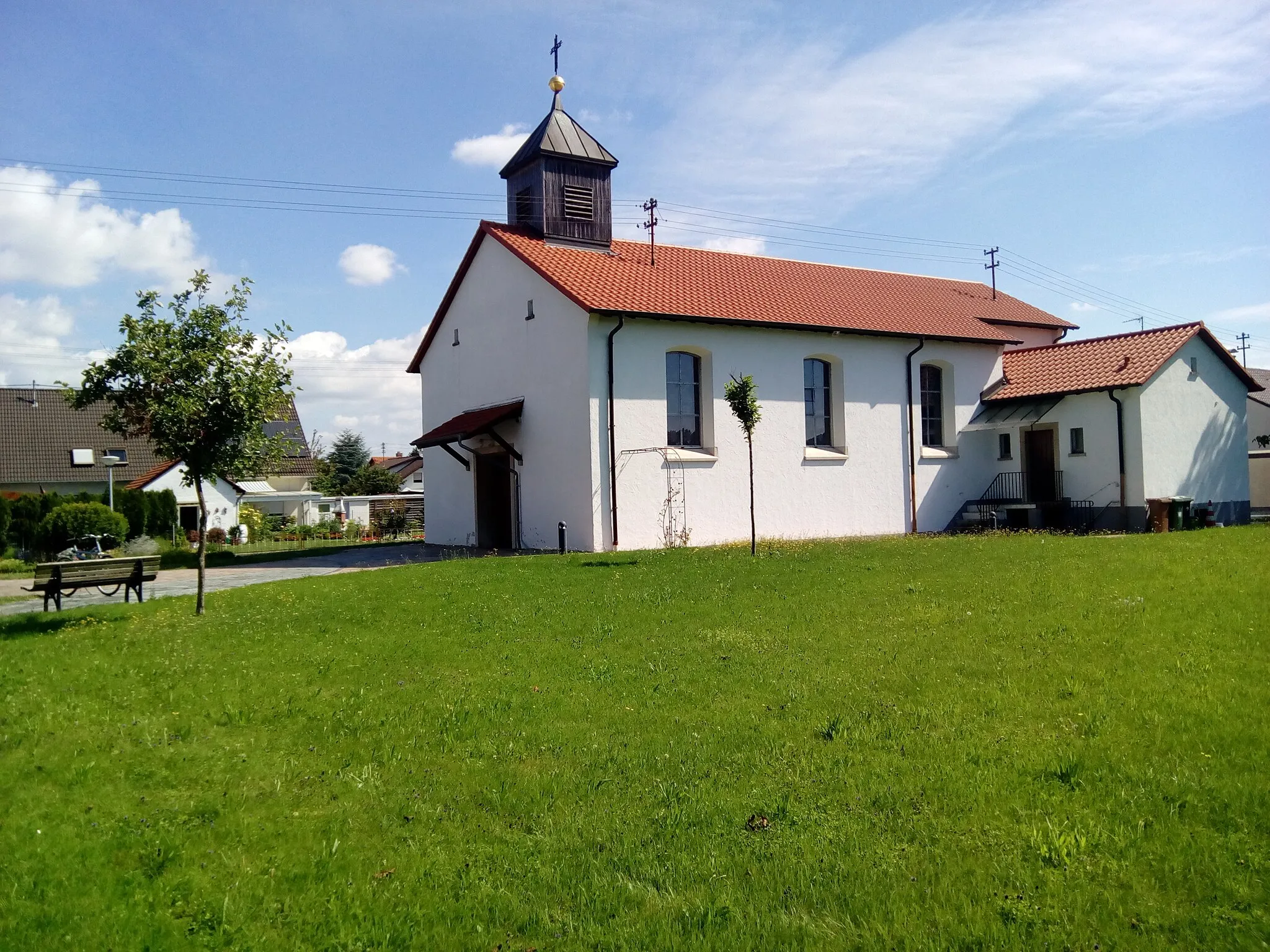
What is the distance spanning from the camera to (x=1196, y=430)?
79.8ft

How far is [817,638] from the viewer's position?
870 centimetres

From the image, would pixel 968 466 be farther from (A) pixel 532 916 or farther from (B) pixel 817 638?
(A) pixel 532 916

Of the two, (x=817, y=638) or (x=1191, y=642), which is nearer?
(x=1191, y=642)

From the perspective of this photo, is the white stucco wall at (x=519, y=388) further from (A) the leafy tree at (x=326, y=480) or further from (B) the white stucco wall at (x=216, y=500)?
(A) the leafy tree at (x=326, y=480)

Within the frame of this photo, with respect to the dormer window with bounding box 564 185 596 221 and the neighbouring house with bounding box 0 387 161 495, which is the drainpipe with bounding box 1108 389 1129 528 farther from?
the neighbouring house with bounding box 0 387 161 495

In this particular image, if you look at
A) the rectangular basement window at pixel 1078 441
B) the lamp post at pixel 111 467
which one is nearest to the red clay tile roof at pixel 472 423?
the lamp post at pixel 111 467

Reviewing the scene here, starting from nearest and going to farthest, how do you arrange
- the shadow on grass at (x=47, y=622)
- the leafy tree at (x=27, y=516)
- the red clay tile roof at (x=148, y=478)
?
the shadow on grass at (x=47, y=622) < the leafy tree at (x=27, y=516) < the red clay tile roof at (x=148, y=478)

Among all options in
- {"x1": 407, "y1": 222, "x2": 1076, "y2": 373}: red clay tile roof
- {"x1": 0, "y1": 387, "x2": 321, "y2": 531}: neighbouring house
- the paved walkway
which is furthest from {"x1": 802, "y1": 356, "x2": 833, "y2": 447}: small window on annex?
{"x1": 0, "y1": 387, "x2": 321, "y2": 531}: neighbouring house

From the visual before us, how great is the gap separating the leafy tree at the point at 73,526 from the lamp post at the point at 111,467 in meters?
1.09

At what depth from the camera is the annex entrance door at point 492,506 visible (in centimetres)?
2411

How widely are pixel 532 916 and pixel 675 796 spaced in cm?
127

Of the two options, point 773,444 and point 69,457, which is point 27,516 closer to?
point 69,457

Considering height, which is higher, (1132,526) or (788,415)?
(788,415)

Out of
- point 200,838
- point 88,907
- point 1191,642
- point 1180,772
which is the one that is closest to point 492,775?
point 200,838
